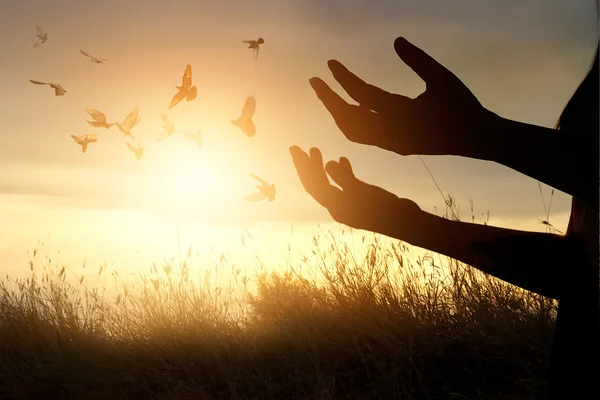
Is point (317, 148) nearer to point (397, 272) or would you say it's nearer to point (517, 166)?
point (517, 166)

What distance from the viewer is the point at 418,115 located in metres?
2.56

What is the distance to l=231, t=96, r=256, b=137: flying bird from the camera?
4.27m

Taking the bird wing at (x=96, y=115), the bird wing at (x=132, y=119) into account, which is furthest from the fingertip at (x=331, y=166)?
the bird wing at (x=96, y=115)

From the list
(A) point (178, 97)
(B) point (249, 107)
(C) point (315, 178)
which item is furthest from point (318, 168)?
(A) point (178, 97)

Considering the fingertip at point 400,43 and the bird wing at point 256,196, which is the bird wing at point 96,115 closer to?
the bird wing at point 256,196

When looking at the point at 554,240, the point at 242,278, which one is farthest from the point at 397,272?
the point at 554,240

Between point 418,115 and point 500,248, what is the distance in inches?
26.7

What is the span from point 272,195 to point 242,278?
4.74 ft

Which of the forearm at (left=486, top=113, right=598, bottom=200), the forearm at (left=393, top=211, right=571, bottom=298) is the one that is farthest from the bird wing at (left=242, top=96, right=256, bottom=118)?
the forearm at (left=486, top=113, right=598, bottom=200)

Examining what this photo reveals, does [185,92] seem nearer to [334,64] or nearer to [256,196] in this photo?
[256,196]

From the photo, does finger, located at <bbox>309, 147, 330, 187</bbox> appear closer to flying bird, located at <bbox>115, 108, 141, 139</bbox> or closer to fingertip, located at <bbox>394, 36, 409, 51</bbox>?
fingertip, located at <bbox>394, 36, 409, 51</bbox>

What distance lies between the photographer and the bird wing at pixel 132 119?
5145 mm

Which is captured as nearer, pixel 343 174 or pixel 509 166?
pixel 509 166

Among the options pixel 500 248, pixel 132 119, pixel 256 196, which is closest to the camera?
pixel 500 248
